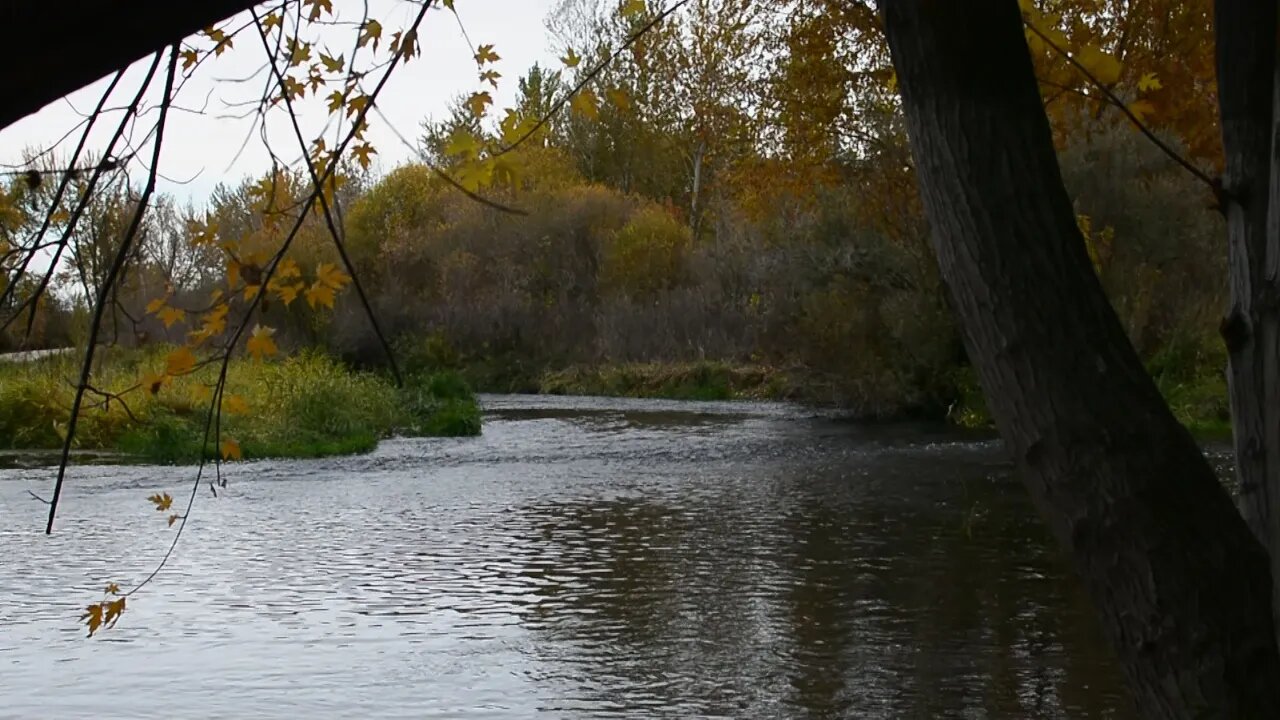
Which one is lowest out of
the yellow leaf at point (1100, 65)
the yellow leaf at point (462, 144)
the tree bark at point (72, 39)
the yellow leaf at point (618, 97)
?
the tree bark at point (72, 39)

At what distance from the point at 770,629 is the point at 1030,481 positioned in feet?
21.0

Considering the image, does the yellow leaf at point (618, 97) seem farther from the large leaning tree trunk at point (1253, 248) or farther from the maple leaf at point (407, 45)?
the large leaning tree trunk at point (1253, 248)

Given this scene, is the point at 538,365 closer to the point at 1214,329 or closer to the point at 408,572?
the point at 1214,329

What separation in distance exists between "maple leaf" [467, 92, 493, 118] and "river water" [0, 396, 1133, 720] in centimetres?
396

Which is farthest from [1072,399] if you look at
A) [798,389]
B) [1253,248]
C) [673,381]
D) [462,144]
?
[673,381]

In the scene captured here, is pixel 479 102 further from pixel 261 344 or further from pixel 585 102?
pixel 261 344

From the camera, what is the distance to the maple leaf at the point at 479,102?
3676 millimetres

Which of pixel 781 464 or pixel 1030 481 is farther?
pixel 781 464

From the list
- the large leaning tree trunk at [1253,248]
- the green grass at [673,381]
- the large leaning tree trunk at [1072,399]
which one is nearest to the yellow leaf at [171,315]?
the large leaning tree trunk at [1072,399]

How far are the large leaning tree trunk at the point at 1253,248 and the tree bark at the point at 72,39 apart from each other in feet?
7.60

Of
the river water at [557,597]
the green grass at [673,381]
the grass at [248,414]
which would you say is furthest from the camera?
the green grass at [673,381]

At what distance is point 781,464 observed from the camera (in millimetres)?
17859

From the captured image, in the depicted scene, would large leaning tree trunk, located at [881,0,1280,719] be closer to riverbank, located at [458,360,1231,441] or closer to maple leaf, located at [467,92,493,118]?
maple leaf, located at [467,92,493,118]

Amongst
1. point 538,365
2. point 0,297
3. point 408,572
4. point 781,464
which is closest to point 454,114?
point 538,365
